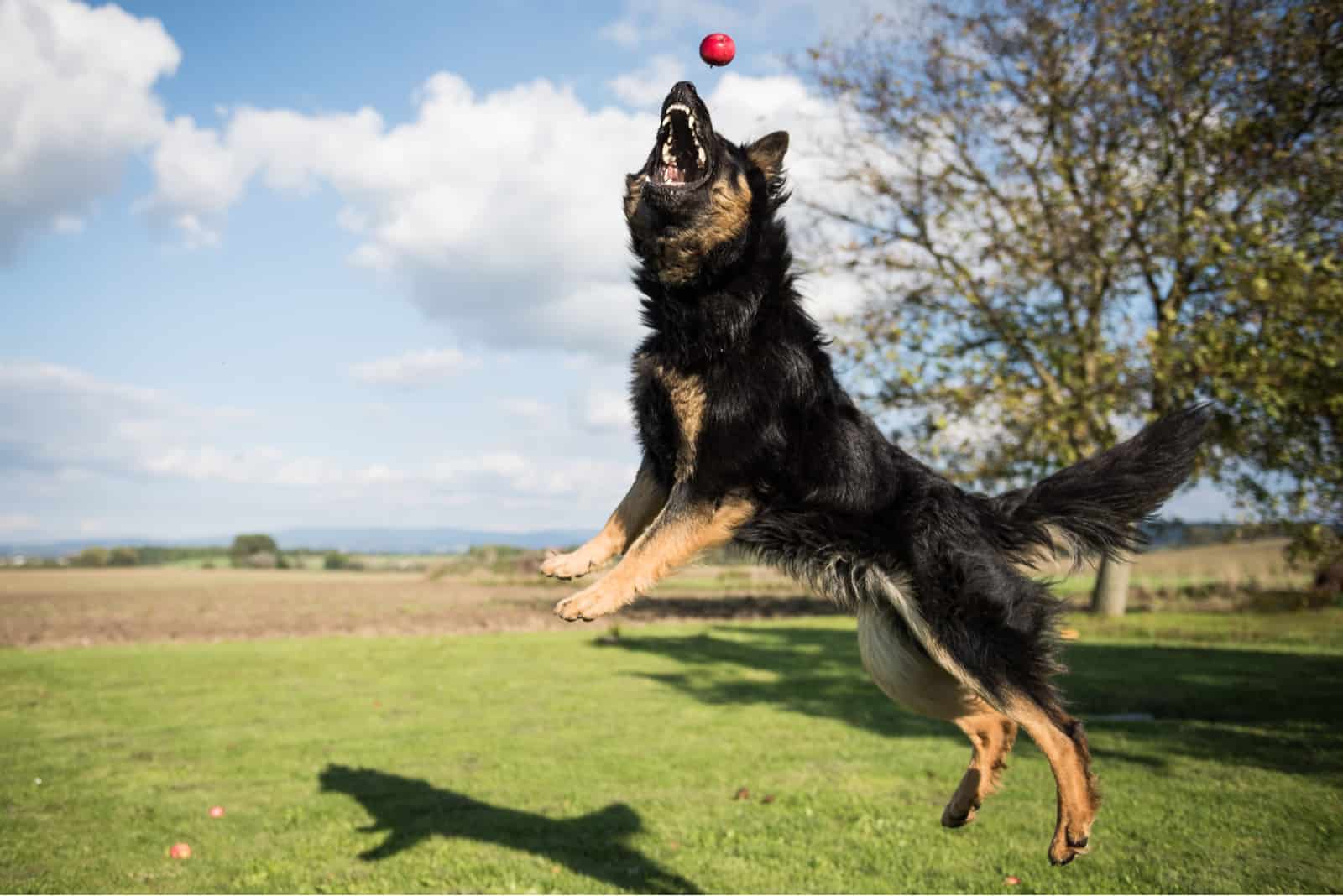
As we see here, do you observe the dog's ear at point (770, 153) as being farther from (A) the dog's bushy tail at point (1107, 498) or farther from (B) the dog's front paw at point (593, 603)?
(B) the dog's front paw at point (593, 603)

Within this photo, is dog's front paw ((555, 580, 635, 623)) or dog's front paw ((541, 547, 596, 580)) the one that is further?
dog's front paw ((541, 547, 596, 580))

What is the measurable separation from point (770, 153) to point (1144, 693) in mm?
10563

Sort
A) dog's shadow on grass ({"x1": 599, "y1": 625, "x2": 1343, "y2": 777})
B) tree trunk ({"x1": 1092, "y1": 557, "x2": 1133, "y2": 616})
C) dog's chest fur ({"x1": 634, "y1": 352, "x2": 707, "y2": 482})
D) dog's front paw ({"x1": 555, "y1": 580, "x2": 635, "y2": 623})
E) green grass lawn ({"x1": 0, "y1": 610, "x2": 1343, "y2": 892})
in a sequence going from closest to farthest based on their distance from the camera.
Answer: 1. dog's front paw ({"x1": 555, "y1": 580, "x2": 635, "y2": 623})
2. dog's chest fur ({"x1": 634, "y1": 352, "x2": 707, "y2": 482})
3. green grass lawn ({"x1": 0, "y1": 610, "x2": 1343, "y2": 892})
4. dog's shadow on grass ({"x1": 599, "y1": 625, "x2": 1343, "y2": 777})
5. tree trunk ({"x1": 1092, "y1": 557, "x2": 1133, "y2": 616})

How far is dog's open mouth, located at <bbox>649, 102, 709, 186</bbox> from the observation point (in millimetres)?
3607

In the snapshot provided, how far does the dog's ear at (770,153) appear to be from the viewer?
13.4 feet

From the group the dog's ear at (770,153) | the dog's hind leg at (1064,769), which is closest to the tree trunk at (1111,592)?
the dog's hind leg at (1064,769)

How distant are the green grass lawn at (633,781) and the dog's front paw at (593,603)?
9.98 feet

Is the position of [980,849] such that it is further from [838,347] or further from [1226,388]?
[838,347]

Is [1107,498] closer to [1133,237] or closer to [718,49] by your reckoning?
[718,49]

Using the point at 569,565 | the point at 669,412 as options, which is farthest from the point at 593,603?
the point at 669,412

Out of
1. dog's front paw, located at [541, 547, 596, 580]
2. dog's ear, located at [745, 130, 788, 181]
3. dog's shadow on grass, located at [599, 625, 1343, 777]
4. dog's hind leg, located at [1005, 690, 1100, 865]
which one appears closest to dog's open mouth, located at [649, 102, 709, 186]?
dog's ear, located at [745, 130, 788, 181]

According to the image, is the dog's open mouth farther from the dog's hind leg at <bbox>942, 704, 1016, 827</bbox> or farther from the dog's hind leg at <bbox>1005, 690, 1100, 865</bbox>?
the dog's hind leg at <bbox>942, 704, 1016, 827</bbox>

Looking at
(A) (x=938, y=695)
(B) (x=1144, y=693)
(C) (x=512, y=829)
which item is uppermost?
(A) (x=938, y=695)

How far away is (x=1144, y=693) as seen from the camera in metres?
11.6
